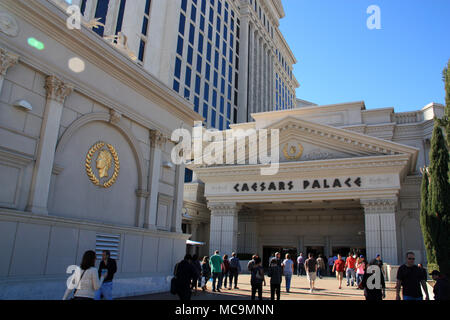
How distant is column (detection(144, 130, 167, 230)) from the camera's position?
40.9 feet

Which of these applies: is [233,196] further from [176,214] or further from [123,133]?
[123,133]

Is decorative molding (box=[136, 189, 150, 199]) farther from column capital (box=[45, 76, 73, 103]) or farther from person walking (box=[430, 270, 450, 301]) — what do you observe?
person walking (box=[430, 270, 450, 301])

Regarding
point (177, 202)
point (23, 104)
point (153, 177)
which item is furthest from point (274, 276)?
point (23, 104)

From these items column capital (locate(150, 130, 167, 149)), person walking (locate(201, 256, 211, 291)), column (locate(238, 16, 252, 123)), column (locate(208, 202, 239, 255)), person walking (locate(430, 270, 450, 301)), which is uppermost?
column (locate(238, 16, 252, 123))

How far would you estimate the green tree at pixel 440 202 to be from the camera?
14125 mm

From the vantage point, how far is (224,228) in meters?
27.1

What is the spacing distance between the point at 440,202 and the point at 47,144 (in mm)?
14276

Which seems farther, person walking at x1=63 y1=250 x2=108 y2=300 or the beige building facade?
the beige building facade

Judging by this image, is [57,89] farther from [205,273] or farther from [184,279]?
[205,273]

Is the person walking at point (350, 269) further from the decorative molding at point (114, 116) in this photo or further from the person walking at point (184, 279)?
the decorative molding at point (114, 116)

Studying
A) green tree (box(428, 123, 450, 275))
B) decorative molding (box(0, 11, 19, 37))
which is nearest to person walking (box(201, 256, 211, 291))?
green tree (box(428, 123, 450, 275))

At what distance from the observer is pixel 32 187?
8617 mm

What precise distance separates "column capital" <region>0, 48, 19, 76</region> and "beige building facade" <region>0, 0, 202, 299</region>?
0.03 m

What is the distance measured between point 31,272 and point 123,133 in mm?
4938
